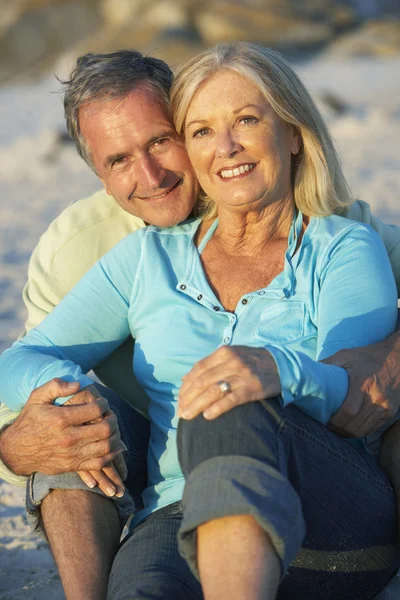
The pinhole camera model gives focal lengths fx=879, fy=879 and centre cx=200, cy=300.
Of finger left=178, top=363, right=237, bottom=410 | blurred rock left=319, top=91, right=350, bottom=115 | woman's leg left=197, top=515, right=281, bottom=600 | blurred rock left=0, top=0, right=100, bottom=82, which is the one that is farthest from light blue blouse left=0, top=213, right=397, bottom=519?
blurred rock left=0, top=0, right=100, bottom=82

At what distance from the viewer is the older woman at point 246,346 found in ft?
6.34

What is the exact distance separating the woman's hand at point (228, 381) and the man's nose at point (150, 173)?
1.14m

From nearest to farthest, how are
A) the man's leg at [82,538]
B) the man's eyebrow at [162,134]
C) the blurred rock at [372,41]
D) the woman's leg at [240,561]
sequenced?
the woman's leg at [240,561], the man's leg at [82,538], the man's eyebrow at [162,134], the blurred rock at [372,41]

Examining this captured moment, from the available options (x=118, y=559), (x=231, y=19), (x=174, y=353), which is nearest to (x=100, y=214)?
(x=174, y=353)

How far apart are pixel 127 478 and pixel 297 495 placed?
958 mm

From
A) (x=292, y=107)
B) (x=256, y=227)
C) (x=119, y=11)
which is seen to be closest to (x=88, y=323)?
(x=256, y=227)

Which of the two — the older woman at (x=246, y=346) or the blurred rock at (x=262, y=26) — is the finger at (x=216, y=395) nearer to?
the older woman at (x=246, y=346)

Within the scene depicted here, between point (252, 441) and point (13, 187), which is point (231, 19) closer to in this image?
point (13, 187)

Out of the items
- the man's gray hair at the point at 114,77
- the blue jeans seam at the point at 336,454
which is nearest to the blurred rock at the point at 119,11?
the man's gray hair at the point at 114,77

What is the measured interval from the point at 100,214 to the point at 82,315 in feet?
2.27

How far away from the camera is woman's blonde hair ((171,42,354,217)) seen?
109 inches

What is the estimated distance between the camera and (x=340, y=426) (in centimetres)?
233

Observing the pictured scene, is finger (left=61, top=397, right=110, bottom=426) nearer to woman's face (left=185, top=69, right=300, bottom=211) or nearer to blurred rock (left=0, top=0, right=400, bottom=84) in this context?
woman's face (left=185, top=69, right=300, bottom=211)

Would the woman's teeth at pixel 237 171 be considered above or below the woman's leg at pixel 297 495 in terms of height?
above
